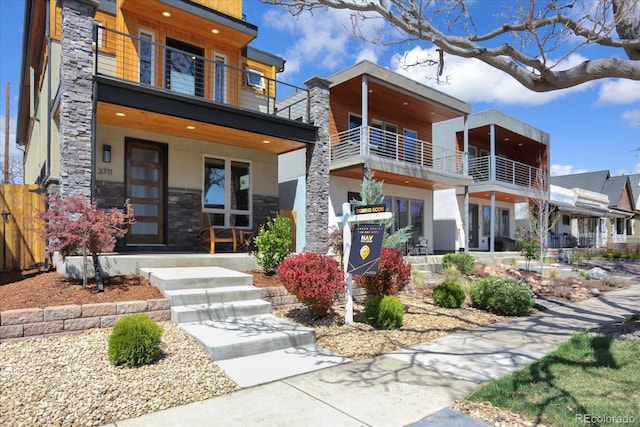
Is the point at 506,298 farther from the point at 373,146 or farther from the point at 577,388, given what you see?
the point at 373,146

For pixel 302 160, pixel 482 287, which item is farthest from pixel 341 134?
pixel 482 287

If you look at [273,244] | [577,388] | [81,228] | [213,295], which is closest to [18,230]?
A: [81,228]

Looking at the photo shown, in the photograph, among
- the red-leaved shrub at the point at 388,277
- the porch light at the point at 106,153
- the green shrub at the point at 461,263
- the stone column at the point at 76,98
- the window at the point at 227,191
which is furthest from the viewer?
the green shrub at the point at 461,263

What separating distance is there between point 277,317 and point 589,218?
3349cm

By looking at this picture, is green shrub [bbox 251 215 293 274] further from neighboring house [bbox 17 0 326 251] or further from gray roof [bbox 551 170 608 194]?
gray roof [bbox 551 170 608 194]

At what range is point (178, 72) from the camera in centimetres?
1195

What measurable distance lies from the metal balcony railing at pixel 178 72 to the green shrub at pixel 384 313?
6328 mm

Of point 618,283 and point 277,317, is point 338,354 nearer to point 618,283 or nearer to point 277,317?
point 277,317

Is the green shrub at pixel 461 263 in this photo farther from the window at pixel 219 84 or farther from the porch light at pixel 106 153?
the porch light at pixel 106 153

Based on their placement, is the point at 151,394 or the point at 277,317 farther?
the point at 277,317

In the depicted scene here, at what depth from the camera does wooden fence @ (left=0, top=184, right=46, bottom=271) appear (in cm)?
859

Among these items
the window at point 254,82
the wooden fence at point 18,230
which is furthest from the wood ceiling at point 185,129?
the wooden fence at point 18,230

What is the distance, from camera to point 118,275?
770cm

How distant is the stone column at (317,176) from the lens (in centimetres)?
1187
